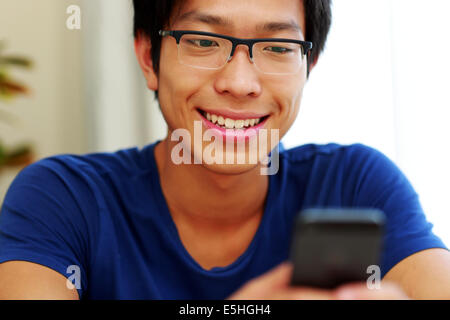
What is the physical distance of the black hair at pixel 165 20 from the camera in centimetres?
111

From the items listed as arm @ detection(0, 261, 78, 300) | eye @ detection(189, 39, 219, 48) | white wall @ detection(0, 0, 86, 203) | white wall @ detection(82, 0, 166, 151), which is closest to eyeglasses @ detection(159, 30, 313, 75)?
eye @ detection(189, 39, 219, 48)

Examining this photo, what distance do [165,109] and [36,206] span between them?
1.09ft

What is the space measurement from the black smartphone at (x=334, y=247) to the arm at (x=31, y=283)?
0.52 m

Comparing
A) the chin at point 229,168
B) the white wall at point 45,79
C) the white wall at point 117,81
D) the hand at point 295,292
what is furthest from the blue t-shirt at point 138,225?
the white wall at point 45,79

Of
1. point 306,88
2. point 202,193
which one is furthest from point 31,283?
point 306,88

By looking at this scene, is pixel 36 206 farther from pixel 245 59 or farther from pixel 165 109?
pixel 245 59

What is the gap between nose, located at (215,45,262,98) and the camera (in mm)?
978

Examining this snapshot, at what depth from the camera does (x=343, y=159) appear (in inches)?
48.5

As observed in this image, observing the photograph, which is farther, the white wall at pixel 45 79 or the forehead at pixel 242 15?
the white wall at pixel 45 79

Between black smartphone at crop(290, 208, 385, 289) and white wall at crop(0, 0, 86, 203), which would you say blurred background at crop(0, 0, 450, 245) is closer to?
white wall at crop(0, 0, 86, 203)

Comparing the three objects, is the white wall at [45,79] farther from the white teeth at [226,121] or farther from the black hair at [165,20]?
the white teeth at [226,121]

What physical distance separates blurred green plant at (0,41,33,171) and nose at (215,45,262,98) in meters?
1.23

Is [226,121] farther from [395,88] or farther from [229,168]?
[395,88]
